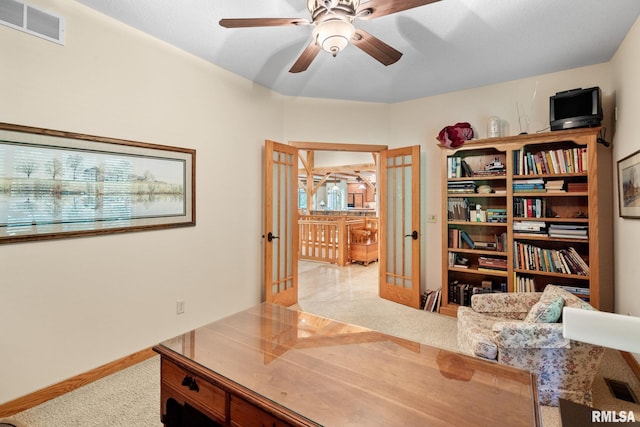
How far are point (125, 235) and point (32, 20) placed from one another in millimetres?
1543

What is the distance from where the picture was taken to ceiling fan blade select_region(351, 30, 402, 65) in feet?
6.08

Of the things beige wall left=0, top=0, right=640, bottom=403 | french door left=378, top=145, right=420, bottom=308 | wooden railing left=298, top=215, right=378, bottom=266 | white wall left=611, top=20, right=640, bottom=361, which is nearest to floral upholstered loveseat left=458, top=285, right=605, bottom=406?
white wall left=611, top=20, right=640, bottom=361

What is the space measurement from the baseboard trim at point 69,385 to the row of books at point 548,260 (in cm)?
372

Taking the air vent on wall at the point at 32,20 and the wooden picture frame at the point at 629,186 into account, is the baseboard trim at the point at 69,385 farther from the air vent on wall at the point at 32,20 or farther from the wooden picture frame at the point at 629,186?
the wooden picture frame at the point at 629,186

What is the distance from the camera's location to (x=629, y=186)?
250 cm

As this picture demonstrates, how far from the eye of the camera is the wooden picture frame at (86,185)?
194 cm

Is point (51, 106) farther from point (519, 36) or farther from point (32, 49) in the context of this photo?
point (519, 36)

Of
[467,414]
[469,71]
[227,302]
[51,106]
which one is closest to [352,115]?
[469,71]

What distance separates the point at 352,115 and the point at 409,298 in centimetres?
260

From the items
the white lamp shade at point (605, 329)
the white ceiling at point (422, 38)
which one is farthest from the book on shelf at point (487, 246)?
the white lamp shade at point (605, 329)

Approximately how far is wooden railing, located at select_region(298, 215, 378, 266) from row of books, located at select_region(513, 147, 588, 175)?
Result: 375 cm

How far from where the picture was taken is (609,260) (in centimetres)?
303

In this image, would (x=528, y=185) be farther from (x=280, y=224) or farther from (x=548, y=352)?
(x=280, y=224)

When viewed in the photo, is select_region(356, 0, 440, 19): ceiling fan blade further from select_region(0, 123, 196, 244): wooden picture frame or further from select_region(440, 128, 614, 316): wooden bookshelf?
select_region(440, 128, 614, 316): wooden bookshelf
